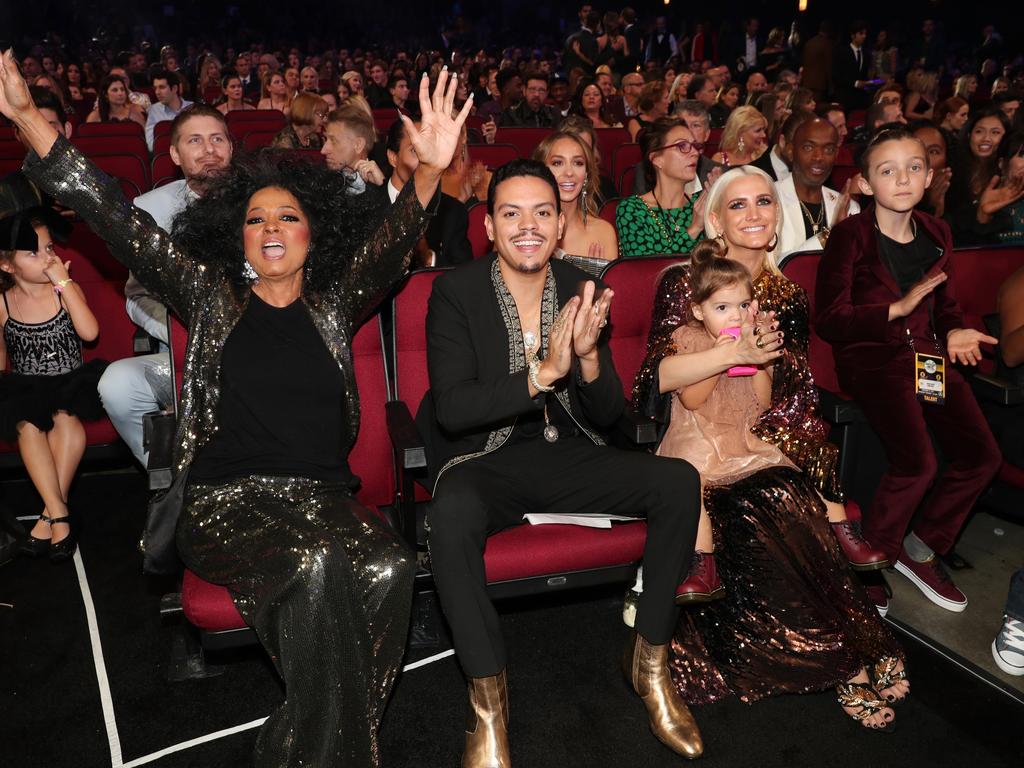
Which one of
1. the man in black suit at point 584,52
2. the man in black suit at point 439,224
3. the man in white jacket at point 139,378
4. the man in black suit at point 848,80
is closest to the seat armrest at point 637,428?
the man in black suit at point 439,224

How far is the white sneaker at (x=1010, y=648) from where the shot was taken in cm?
232

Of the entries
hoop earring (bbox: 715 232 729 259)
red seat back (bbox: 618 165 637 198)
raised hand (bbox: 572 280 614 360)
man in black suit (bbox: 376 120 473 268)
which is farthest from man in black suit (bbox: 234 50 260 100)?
raised hand (bbox: 572 280 614 360)

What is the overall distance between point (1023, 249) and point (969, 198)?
1.34 metres

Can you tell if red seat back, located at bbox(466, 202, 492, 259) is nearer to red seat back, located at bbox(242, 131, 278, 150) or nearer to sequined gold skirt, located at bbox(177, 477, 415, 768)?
sequined gold skirt, located at bbox(177, 477, 415, 768)

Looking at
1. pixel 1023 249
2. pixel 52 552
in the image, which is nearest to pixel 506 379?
pixel 52 552

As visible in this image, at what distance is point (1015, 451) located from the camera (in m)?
2.50

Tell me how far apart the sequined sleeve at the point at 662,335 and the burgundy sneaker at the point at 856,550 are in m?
0.57

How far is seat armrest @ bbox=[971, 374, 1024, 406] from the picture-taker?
240cm

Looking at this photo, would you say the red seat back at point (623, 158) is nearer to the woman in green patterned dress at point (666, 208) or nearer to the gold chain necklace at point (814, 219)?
the woman in green patterned dress at point (666, 208)

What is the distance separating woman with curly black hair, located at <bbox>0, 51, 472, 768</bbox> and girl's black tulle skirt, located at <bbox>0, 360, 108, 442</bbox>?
31.2 inches

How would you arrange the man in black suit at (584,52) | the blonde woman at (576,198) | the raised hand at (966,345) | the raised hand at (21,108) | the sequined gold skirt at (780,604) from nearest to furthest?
the raised hand at (21,108) → the sequined gold skirt at (780,604) → the raised hand at (966,345) → the blonde woman at (576,198) → the man in black suit at (584,52)

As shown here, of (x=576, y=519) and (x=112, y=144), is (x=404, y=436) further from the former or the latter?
(x=112, y=144)

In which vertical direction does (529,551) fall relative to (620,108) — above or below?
below

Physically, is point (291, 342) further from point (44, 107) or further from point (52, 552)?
point (44, 107)
